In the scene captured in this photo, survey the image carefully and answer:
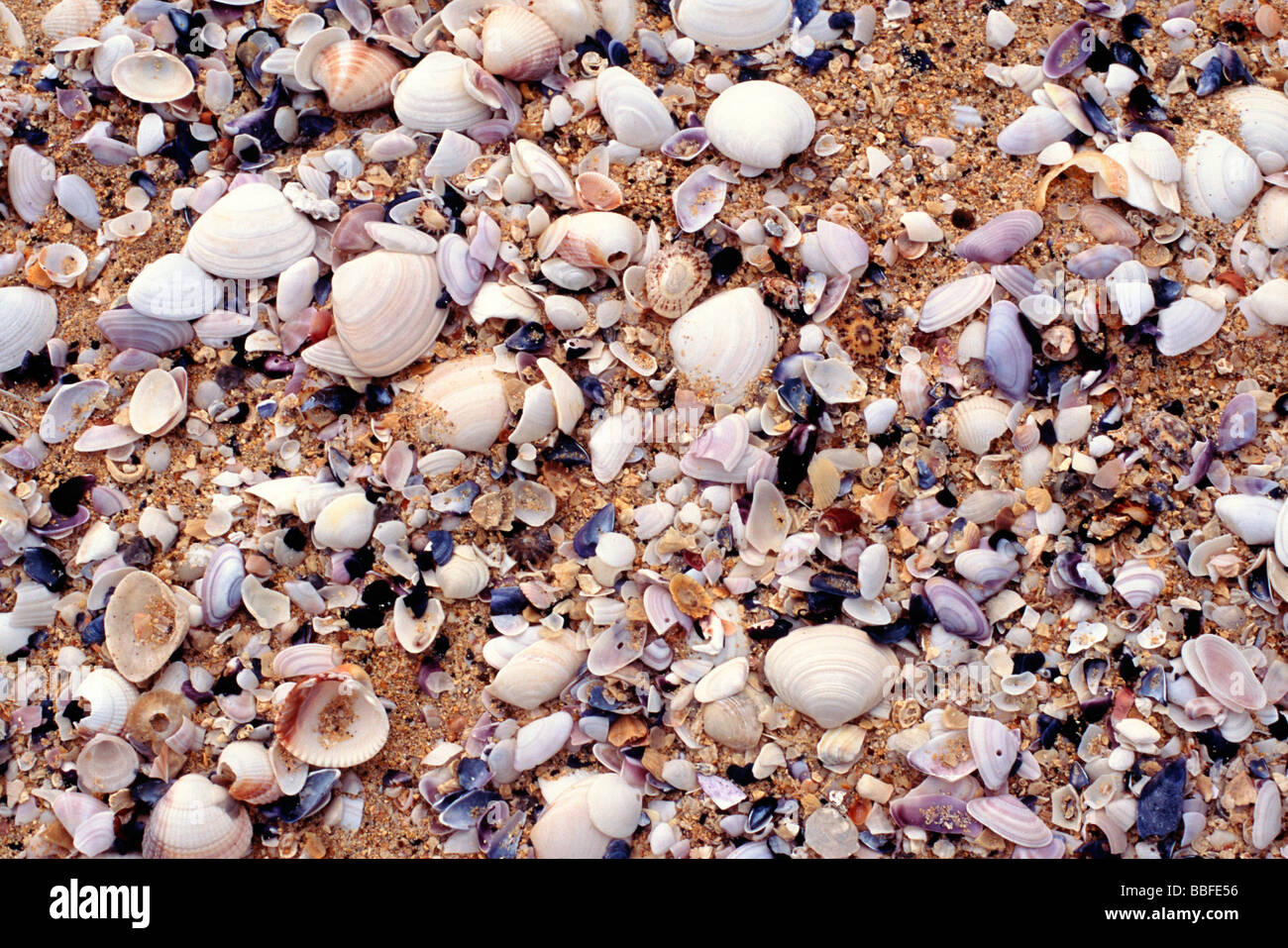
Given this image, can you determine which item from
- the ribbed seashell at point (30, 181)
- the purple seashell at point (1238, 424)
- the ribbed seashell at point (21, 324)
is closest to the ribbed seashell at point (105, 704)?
the ribbed seashell at point (21, 324)

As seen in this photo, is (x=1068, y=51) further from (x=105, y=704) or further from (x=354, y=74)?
(x=105, y=704)

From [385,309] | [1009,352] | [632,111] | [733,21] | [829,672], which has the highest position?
[733,21]

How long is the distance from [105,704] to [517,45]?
165cm

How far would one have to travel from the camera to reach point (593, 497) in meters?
2.07

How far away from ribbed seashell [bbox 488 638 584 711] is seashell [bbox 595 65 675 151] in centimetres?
111

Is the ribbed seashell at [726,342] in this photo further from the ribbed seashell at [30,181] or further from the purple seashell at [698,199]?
the ribbed seashell at [30,181]

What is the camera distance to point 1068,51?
2182mm

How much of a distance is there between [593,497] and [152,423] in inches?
37.9

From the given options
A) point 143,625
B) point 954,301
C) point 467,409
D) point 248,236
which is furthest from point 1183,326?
point 143,625

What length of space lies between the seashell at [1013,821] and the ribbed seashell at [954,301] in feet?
3.20

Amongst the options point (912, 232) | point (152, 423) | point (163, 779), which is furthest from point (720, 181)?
point (163, 779)

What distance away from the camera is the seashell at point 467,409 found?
2.03 metres

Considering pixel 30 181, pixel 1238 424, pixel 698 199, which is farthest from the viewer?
pixel 30 181

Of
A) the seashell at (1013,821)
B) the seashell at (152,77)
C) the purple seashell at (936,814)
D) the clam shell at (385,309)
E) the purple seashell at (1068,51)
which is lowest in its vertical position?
the purple seashell at (936,814)
